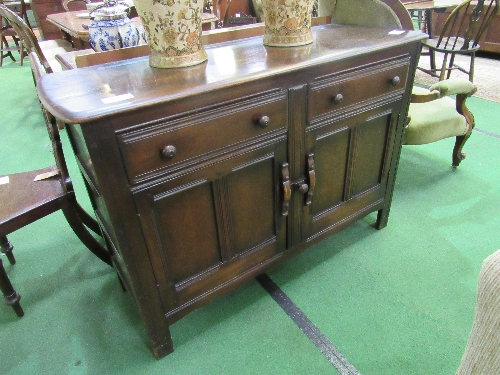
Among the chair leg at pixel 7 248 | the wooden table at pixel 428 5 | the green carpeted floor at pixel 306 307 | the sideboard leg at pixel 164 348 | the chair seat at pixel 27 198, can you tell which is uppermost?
the wooden table at pixel 428 5

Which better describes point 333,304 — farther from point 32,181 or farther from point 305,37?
point 32,181

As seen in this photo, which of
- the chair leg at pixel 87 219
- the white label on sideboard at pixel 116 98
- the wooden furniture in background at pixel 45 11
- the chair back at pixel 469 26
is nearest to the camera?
the white label on sideboard at pixel 116 98

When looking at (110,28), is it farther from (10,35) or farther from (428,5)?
(10,35)

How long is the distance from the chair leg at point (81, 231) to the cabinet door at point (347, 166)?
0.79 metres

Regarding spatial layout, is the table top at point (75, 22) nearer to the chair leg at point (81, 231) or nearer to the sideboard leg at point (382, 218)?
the chair leg at point (81, 231)

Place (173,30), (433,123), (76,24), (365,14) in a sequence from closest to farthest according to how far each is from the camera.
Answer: (173,30), (365,14), (433,123), (76,24)

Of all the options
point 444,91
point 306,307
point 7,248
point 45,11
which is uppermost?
point 45,11

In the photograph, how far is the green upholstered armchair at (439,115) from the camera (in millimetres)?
1665

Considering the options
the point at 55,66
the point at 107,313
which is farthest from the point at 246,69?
the point at 55,66

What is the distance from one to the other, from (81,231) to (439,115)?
5.67 ft

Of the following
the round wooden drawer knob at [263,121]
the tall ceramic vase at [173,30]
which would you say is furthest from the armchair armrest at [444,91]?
the tall ceramic vase at [173,30]

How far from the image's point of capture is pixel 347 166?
4.32 feet

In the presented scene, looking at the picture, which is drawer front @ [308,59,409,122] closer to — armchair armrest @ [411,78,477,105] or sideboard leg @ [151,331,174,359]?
armchair armrest @ [411,78,477,105]

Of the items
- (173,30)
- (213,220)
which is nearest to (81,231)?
(213,220)
